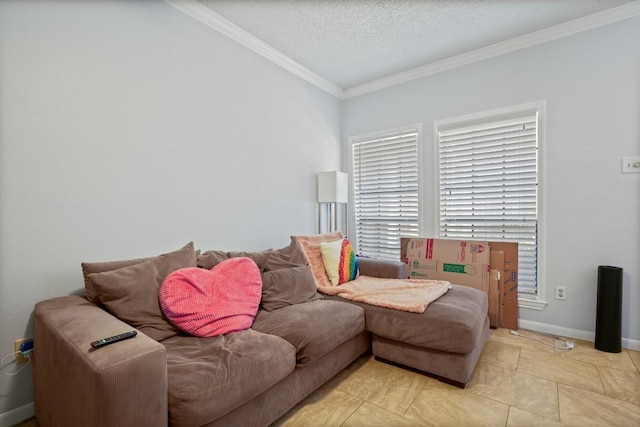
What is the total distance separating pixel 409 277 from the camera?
10.8 feet

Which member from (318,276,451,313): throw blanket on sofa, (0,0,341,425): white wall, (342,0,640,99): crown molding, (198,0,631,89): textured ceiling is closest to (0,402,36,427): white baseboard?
(0,0,341,425): white wall

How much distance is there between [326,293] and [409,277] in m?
1.18

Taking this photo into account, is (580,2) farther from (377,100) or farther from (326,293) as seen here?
(326,293)

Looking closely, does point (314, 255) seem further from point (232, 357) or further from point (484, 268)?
point (484, 268)

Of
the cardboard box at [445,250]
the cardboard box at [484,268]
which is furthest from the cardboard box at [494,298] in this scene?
the cardboard box at [445,250]

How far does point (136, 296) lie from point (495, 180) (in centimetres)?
313

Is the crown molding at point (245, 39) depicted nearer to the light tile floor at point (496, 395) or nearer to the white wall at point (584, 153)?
the white wall at point (584, 153)

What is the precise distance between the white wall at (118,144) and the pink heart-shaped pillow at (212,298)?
1.86ft

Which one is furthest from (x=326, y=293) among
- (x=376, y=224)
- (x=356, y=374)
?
(x=376, y=224)

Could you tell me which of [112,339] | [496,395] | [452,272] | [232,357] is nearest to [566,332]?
[452,272]

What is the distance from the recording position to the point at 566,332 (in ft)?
8.68

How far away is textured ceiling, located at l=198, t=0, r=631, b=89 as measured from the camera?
2.33 meters

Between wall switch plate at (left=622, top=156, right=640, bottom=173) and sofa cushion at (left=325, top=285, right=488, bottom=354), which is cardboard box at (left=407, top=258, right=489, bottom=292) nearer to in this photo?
sofa cushion at (left=325, top=285, right=488, bottom=354)

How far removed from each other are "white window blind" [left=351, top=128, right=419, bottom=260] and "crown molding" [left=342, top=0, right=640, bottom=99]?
0.61m
